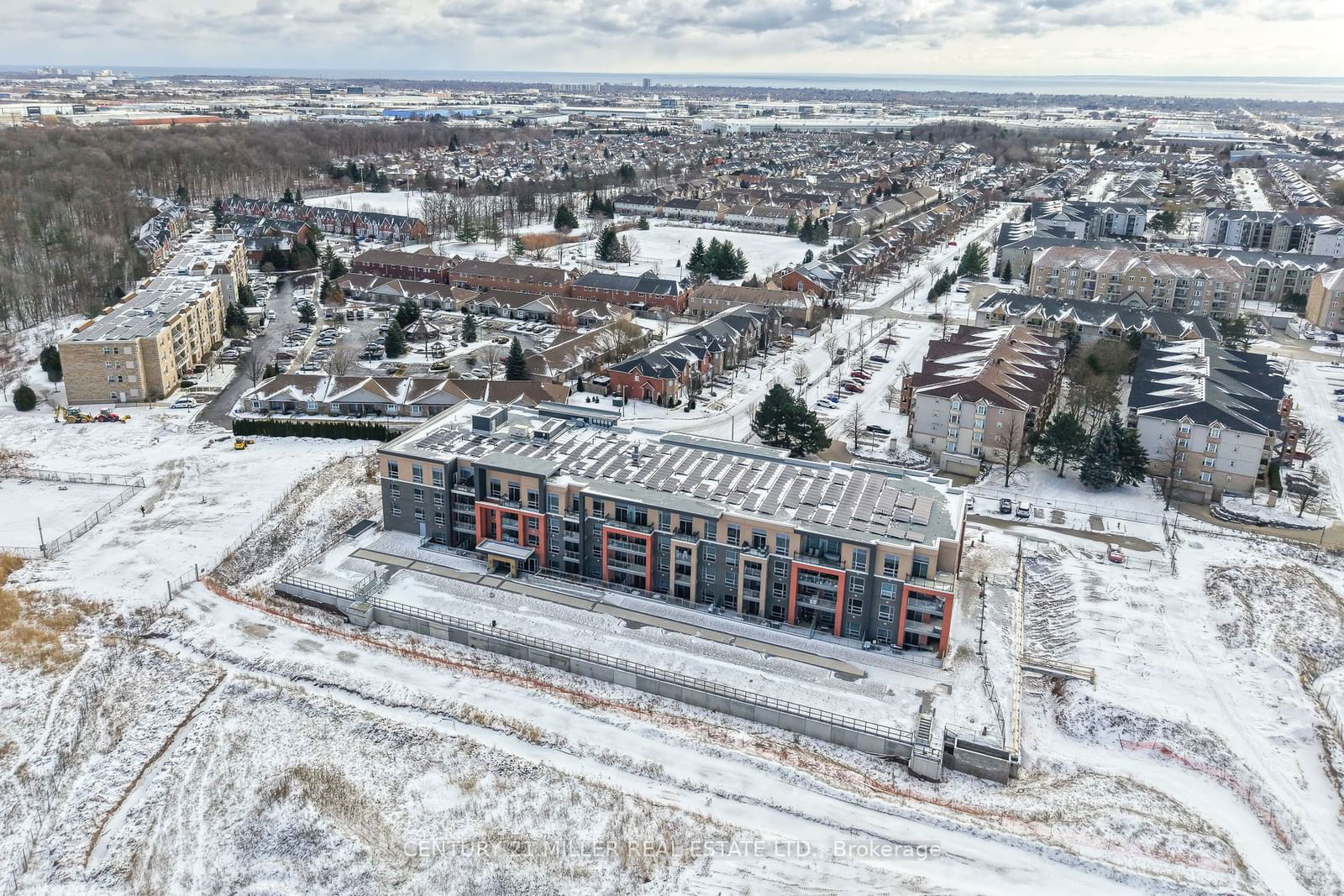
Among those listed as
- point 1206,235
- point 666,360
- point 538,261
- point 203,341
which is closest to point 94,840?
point 666,360

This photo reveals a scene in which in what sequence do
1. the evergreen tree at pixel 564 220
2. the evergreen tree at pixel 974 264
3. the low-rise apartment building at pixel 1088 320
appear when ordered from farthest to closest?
the evergreen tree at pixel 564 220 → the evergreen tree at pixel 974 264 → the low-rise apartment building at pixel 1088 320

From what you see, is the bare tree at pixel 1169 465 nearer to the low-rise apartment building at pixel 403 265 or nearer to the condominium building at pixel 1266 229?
the low-rise apartment building at pixel 403 265

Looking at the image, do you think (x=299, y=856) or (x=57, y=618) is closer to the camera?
(x=299, y=856)

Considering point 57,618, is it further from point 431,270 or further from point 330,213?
point 330,213

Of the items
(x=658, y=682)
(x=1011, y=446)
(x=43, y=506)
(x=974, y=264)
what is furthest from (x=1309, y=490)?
(x=43, y=506)

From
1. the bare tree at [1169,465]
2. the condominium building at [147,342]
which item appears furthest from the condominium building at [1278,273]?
the condominium building at [147,342]
